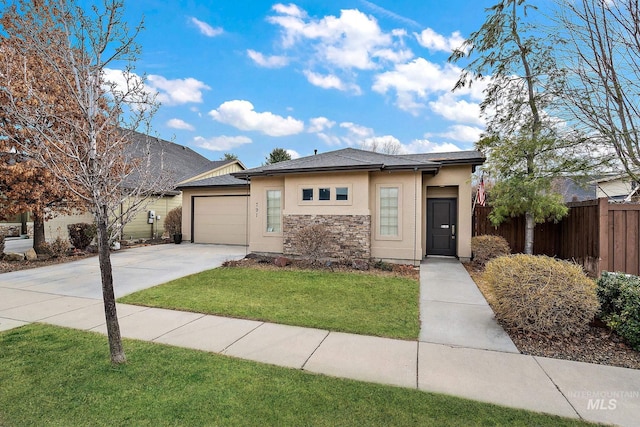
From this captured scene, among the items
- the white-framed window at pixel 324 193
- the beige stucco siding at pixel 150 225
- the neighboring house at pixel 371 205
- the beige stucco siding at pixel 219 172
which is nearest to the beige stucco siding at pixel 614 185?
the neighboring house at pixel 371 205

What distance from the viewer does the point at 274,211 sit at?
35.7ft

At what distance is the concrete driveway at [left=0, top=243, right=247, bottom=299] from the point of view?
669cm

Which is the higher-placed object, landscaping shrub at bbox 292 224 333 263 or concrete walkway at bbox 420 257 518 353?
landscaping shrub at bbox 292 224 333 263

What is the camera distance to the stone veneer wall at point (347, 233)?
9.30 m

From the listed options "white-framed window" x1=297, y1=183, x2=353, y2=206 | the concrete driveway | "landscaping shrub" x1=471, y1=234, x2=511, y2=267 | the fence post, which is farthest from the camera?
"white-framed window" x1=297, y1=183, x2=353, y2=206

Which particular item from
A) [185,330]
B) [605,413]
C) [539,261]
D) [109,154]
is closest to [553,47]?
[539,261]

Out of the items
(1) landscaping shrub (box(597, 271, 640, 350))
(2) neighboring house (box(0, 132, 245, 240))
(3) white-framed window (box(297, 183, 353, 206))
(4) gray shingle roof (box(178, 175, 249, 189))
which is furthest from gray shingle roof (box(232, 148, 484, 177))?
(1) landscaping shrub (box(597, 271, 640, 350))

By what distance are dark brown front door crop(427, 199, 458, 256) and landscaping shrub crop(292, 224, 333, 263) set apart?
3.88 metres

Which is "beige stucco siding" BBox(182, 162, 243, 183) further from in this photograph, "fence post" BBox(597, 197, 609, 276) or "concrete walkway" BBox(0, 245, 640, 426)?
"fence post" BBox(597, 197, 609, 276)

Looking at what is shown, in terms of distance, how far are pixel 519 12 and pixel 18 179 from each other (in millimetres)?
15621

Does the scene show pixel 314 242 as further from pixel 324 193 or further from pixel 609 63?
pixel 609 63

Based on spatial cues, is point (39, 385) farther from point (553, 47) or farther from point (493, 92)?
point (493, 92)

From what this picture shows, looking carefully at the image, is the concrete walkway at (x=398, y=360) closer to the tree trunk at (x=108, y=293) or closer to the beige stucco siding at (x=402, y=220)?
the tree trunk at (x=108, y=293)

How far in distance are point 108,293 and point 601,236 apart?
8.90 m
